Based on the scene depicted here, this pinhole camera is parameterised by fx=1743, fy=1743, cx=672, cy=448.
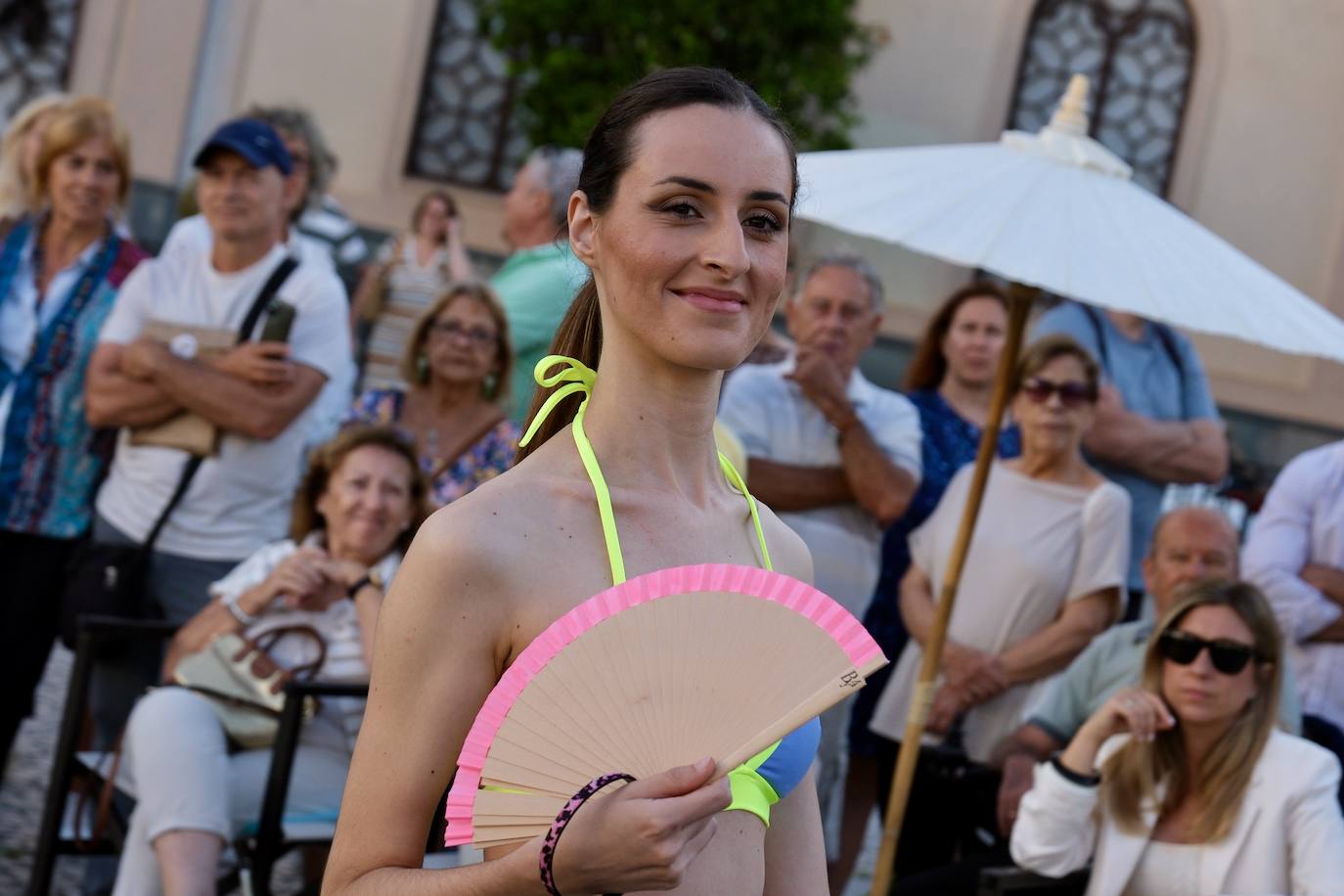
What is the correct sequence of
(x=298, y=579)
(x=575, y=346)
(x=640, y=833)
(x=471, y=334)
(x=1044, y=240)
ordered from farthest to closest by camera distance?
(x=471, y=334) < (x=298, y=579) < (x=1044, y=240) < (x=575, y=346) < (x=640, y=833)

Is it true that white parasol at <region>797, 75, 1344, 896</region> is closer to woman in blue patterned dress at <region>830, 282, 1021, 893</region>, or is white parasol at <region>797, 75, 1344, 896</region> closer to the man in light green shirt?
woman in blue patterned dress at <region>830, 282, 1021, 893</region>

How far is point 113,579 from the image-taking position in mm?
4711

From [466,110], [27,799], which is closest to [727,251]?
[27,799]

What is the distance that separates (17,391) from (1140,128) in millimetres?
12230

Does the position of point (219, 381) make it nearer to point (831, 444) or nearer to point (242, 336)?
point (242, 336)

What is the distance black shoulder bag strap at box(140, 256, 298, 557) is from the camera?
474 centimetres

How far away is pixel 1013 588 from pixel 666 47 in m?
9.40

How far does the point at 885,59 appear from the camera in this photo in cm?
1496

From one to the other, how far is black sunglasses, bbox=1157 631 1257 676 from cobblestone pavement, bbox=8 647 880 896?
1894mm

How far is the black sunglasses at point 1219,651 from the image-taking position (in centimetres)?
407

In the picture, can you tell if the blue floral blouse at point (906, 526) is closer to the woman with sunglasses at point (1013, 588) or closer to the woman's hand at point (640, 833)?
the woman with sunglasses at point (1013, 588)

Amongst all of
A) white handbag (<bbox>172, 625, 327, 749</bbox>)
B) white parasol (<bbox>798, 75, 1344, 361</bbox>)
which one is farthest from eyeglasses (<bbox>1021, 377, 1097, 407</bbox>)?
white handbag (<bbox>172, 625, 327, 749</bbox>)

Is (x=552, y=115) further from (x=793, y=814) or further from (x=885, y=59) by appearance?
(x=793, y=814)

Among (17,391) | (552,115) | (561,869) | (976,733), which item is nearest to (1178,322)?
(976,733)
